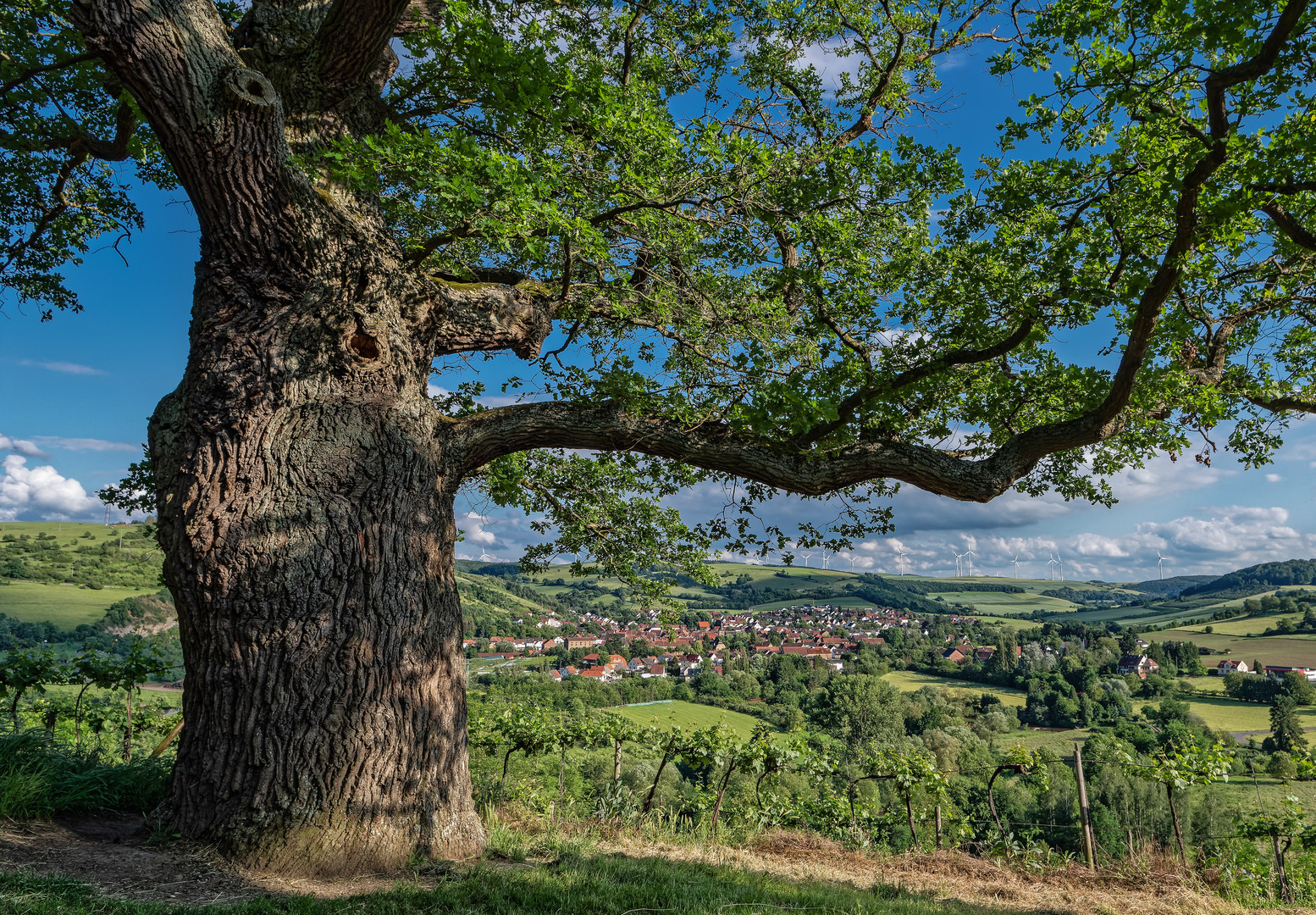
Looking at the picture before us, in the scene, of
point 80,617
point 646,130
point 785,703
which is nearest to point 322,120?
point 646,130

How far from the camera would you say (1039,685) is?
6141 cm

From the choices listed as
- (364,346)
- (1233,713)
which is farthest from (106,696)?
(1233,713)

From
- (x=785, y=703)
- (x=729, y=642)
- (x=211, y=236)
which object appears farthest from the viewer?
(x=729, y=642)

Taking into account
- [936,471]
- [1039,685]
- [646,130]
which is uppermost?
[646,130]

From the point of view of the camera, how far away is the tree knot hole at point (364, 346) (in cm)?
565

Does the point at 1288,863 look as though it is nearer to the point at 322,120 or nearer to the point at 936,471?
the point at 936,471

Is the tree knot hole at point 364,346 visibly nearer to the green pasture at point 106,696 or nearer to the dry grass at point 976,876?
the green pasture at point 106,696

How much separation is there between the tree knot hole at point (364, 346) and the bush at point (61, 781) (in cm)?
389

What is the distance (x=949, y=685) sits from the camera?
222 feet

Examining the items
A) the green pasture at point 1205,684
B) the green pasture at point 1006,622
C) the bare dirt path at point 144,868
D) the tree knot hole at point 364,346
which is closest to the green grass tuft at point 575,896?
the bare dirt path at point 144,868

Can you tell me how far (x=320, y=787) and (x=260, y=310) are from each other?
3.77 meters

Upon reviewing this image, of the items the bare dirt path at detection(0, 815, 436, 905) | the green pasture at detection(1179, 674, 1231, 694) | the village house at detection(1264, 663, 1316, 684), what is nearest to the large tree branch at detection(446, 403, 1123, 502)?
the bare dirt path at detection(0, 815, 436, 905)

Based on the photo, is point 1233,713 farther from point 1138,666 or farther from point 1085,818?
point 1085,818

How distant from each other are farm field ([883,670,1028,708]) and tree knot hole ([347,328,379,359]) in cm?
6699
